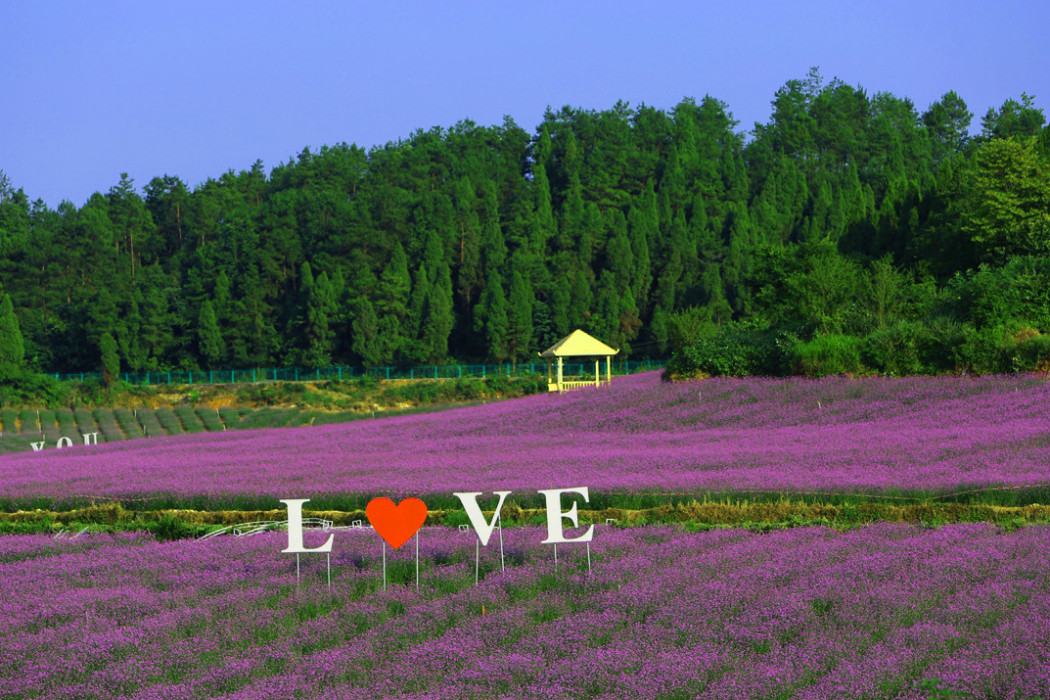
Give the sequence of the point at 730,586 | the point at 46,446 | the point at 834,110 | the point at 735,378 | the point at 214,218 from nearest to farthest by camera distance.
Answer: the point at 730,586 → the point at 735,378 → the point at 46,446 → the point at 214,218 → the point at 834,110

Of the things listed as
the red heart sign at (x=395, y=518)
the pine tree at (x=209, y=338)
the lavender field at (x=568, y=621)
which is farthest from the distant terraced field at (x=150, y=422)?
the red heart sign at (x=395, y=518)

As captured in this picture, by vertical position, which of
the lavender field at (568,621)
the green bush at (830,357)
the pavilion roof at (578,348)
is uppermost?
the pavilion roof at (578,348)

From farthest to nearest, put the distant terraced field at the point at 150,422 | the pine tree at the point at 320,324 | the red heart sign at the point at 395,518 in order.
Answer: the pine tree at the point at 320,324
the distant terraced field at the point at 150,422
the red heart sign at the point at 395,518

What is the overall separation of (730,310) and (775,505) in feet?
229

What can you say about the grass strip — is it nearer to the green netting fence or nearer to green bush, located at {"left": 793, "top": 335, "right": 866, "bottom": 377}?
green bush, located at {"left": 793, "top": 335, "right": 866, "bottom": 377}

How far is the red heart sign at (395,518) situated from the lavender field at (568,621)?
1.87 ft

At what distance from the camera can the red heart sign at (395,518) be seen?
12.5m

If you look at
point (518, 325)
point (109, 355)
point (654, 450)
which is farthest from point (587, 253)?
point (654, 450)

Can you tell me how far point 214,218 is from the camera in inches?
4779

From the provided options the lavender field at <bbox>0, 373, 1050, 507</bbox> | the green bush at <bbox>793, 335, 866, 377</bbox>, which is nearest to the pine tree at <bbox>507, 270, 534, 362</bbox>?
the lavender field at <bbox>0, 373, 1050, 507</bbox>

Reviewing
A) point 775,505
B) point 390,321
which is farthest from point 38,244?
point 775,505

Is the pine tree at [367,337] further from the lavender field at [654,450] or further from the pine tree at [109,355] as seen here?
the lavender field at [654,450]

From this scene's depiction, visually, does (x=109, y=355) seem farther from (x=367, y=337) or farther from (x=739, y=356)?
(x=739, y=356)

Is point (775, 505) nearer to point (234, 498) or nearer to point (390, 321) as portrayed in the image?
point (234, 498)
